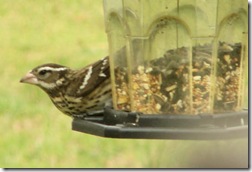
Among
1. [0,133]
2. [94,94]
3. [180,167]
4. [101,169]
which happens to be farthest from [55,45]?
[94,94]

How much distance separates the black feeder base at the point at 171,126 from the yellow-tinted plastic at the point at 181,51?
81 millimetres

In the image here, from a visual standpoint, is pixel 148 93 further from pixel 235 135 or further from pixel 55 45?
pixel 55 45

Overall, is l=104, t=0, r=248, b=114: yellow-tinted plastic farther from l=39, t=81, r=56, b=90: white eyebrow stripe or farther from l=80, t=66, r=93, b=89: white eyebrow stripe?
l=39, t=81, r=56, b=90: white eyebrow stripe

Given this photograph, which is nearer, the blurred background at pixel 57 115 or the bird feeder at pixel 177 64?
the bird feeder at pixel 177 64

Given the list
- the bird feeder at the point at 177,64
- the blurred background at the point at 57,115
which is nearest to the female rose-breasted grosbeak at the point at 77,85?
the bird feeder at the point at 177,64

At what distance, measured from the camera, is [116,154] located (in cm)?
507

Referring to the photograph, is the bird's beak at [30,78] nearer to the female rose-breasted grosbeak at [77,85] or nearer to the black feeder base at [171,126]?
the female rose-breasted grosbeak at [77,85]

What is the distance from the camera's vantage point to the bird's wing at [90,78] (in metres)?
2.99

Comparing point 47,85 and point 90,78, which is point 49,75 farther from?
point 90,78

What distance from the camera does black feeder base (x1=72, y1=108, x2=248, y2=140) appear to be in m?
2.61

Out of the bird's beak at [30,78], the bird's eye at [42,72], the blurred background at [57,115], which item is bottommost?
the blurred background at [57,115]

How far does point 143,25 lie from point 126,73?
173 mm

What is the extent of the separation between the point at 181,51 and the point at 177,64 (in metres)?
0.04

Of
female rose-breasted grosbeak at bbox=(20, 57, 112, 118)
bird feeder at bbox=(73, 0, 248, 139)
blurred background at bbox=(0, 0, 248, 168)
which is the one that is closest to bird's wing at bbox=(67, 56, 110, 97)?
female rose-breasted grosbeak at bbox=(20, 57, 112, 118)
